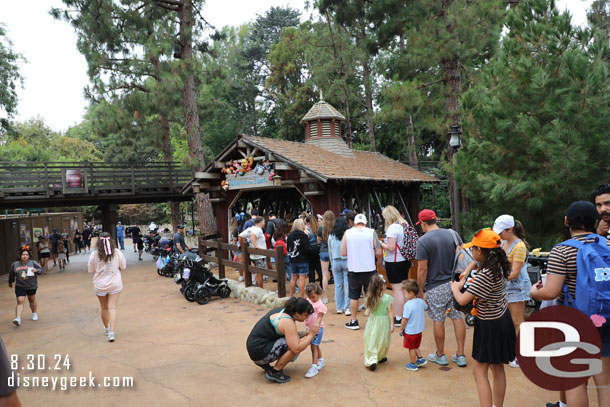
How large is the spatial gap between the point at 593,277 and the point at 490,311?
0.77 m

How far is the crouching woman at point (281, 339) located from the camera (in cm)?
452

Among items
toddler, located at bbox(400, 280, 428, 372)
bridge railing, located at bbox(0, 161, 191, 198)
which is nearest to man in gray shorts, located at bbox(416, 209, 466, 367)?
toddler, located at bbox(400, 280, 428, 372)

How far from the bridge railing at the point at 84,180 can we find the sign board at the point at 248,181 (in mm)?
7537

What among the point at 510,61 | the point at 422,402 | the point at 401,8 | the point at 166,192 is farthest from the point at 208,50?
the point at 422,402

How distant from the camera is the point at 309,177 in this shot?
35.2 feet

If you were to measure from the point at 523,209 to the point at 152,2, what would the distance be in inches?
564

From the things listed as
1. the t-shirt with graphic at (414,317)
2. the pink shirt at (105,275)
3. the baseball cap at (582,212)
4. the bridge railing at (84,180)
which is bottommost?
the t-shirt with graphic at (414,317)

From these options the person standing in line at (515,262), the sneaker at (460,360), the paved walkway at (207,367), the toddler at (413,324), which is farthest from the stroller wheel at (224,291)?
the person standing in line at (515,262)

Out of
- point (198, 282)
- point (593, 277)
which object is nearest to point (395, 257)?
point (593, 277)

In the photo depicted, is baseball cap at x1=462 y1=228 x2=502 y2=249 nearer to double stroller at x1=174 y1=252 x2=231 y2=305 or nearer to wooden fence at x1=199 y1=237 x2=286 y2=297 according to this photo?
wooden fence at x1=199 y1=237 x2=286 y2=297

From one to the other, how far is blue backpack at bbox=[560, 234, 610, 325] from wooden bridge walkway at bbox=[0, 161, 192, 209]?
1723 cm

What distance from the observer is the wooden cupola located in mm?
14852

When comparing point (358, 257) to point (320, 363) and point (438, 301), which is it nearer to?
point (438, 301)

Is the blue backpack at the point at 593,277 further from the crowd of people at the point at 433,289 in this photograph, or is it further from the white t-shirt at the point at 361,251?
the white t-shirt at the point at 361,251
